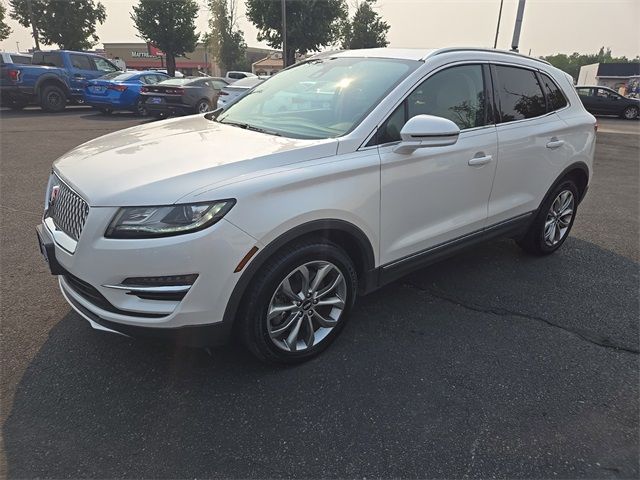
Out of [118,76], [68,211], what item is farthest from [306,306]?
[118,76]

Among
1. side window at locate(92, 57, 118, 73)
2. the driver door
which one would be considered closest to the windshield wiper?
the driver door

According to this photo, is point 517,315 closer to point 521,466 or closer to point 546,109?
point 521,466

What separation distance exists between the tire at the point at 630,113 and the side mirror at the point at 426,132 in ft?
84.4

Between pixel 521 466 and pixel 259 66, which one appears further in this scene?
pixel 259 66

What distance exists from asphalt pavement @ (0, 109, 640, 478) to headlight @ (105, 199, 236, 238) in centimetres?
93

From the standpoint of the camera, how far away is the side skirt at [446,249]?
304cm

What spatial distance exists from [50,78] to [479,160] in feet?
53.9

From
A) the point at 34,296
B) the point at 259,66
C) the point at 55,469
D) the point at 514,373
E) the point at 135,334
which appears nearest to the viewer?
the point at 55,469

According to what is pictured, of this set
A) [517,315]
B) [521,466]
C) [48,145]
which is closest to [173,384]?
[521,466]

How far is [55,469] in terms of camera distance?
6.64 feet

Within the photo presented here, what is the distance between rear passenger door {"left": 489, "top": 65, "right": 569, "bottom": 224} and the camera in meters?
3.61

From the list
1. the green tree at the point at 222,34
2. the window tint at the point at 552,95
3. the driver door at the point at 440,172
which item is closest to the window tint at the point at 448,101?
the driver door at the point at 440,172

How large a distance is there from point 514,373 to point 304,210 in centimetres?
160

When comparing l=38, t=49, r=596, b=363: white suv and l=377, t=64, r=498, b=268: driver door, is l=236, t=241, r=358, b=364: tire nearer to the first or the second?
l=38, t=49, r=596, b=363: white suv
